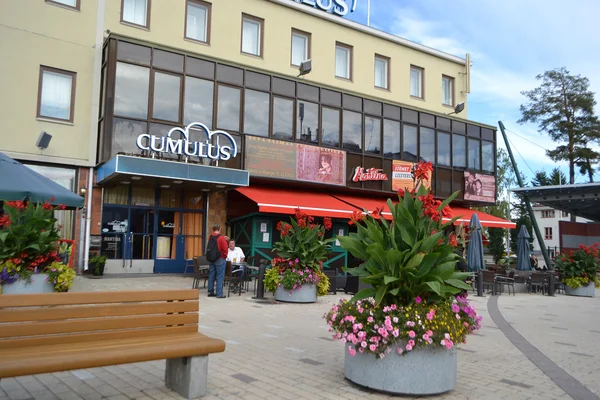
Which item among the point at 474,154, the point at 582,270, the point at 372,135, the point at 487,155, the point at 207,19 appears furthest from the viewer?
the point at 487,155

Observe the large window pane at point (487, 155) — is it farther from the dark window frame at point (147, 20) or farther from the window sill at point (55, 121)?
the window sill at point (55, 121)

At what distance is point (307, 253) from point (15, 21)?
1143 cm

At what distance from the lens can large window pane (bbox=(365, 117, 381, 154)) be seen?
21.9m

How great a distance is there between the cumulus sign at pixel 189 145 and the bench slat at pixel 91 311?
11.7 m

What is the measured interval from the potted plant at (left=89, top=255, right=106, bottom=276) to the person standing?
508 cm

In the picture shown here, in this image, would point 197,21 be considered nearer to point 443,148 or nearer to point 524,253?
point 443,148

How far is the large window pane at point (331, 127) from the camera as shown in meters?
20.6

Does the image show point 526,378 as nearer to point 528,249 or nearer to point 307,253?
point 307,253

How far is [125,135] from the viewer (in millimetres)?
16141

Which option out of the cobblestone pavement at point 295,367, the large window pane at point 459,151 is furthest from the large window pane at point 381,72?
the cobblestone pavement at point 295,367

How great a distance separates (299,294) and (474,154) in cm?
1728

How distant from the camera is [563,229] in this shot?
27812 mm

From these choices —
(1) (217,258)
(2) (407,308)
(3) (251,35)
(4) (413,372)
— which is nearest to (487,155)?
(3) (251,35)

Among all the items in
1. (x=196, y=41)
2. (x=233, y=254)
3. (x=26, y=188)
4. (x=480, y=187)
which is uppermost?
(x=196, y=41)
